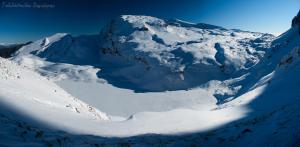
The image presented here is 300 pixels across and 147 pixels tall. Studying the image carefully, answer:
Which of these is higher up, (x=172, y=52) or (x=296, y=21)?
(x=172, y=52)

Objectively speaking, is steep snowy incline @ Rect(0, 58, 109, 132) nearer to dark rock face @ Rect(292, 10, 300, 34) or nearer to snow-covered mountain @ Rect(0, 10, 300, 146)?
snow-covered mountain @ Rect(0, 10, 300, 146)

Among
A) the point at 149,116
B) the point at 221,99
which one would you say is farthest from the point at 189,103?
the point at 149,116

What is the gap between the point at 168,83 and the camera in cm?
5616

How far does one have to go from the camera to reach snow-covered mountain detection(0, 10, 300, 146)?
51.3ft

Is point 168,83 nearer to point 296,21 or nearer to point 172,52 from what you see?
point 172,52

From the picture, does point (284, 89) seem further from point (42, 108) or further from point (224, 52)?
point (224, 52)

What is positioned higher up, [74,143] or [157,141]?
[157,141]

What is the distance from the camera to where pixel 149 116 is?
22.9m

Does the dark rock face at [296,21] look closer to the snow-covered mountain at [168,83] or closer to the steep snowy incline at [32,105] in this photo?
the snow-covered mountain at [168,83]

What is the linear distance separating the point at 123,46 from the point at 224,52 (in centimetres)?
1879

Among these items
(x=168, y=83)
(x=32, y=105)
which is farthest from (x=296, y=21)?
(x=32, y=105)

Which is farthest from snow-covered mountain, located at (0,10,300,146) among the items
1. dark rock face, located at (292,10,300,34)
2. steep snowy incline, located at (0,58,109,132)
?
dark rock face, located at (292,10,300,34)

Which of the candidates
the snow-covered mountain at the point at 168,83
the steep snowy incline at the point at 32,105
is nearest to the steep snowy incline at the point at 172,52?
the snow-covered mountain at the point at 168,83

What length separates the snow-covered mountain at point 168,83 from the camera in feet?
51.3
